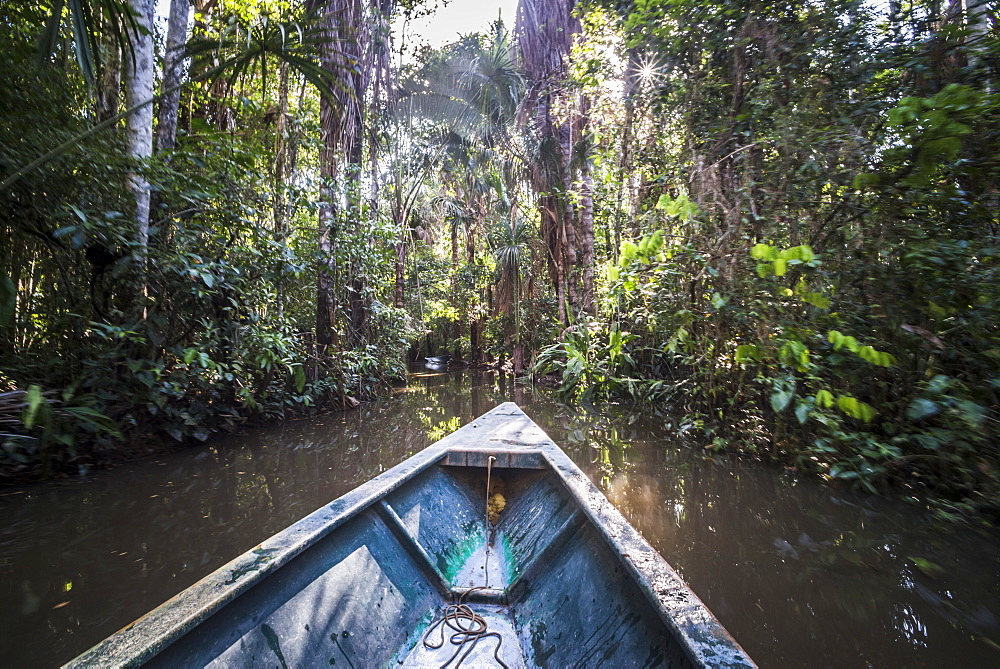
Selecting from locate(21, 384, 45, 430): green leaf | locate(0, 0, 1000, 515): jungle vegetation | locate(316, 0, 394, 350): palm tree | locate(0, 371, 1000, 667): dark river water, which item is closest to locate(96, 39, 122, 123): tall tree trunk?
locate(0, 0, 1000, 515): jungle vegetation

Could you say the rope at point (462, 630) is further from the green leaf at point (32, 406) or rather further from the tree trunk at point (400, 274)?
the tree trunk at point (400, 274)

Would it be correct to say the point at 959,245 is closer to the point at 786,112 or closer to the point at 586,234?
the point at 786,112

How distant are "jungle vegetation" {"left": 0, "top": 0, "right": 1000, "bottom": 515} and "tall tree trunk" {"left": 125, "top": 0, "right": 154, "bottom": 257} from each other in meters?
0.02

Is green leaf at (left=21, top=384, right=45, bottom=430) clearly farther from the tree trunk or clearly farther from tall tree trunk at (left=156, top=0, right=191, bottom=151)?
the tree trunk

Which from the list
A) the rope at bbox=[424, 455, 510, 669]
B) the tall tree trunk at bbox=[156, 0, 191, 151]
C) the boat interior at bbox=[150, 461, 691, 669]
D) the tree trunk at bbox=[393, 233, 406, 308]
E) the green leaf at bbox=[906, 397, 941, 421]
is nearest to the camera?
the boat interior at bbox=[150, 461, 691, 669]

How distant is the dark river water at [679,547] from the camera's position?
1.92m

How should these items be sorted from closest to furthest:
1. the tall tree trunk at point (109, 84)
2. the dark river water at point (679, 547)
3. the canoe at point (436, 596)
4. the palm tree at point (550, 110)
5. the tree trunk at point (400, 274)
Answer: the canoe at point (436, 596)
the dark river water at point (679, 547)
the tall tree trunk at point (109, 84)
the palm tree at point (550, 110)
the tree trunk at point (400, 274)

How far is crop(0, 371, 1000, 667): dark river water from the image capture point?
192 cm

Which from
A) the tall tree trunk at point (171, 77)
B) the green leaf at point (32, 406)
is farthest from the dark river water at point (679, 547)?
the tall tree trunk at point (171, 77)

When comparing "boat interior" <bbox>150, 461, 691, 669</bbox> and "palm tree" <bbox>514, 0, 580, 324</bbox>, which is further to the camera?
"palm tree" <bbox>514, 0, 580, 324</bbox>

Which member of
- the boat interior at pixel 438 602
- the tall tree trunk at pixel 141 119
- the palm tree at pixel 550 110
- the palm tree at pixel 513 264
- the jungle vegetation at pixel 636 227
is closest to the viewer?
the boat interior at pixel 438 602

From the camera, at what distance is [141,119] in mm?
4055

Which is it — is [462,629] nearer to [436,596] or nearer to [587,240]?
[436,596]

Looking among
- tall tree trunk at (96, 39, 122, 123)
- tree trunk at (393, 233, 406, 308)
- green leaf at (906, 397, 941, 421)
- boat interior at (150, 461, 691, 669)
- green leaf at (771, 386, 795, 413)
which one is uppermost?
tall tree trunk at (96, 39, 122, 123)
